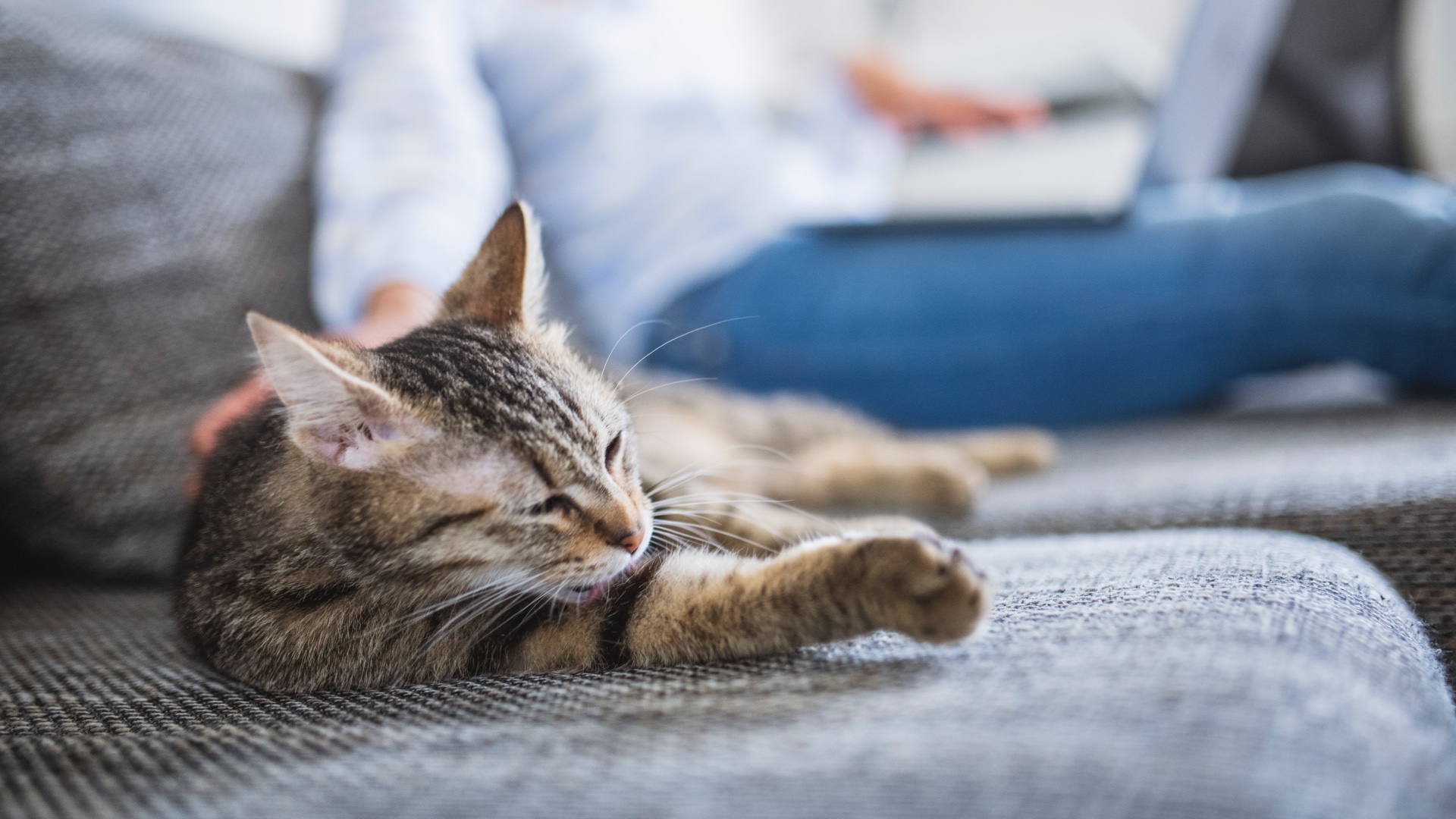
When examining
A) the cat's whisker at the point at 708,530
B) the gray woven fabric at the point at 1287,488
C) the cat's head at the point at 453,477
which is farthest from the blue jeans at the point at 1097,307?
the cat's head at the point at 453,477

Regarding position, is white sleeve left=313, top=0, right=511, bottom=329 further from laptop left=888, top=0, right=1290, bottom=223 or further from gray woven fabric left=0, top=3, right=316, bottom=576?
laptop left=888, top=0, right=1290, bottom=223

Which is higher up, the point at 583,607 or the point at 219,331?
the point at 219,331

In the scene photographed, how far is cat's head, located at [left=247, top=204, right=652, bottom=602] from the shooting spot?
70cm

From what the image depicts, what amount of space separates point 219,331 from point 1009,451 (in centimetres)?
126

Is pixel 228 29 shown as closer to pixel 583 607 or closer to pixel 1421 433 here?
pixel 583 607

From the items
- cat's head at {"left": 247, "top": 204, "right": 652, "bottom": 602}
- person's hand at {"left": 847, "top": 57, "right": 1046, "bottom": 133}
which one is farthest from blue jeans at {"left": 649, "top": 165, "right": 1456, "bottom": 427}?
cat's head at {"left": 247, "top": 204, "right": 652, "bottom": 602}

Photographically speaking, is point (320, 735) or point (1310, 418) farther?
point (1310, 418)

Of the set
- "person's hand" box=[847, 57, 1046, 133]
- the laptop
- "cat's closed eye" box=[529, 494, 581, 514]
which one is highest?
"person's hand" box=[847, 57, 1046, 133]

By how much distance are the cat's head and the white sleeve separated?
0.58 meters

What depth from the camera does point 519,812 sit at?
0.45m

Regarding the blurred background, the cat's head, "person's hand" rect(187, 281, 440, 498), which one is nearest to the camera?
the cat's head

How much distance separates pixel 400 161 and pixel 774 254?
718mm

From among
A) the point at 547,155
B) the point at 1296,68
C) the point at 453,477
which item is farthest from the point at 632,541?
the point at 1296,68

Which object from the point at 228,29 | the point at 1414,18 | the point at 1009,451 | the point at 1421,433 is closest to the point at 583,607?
the point at 1009,451
